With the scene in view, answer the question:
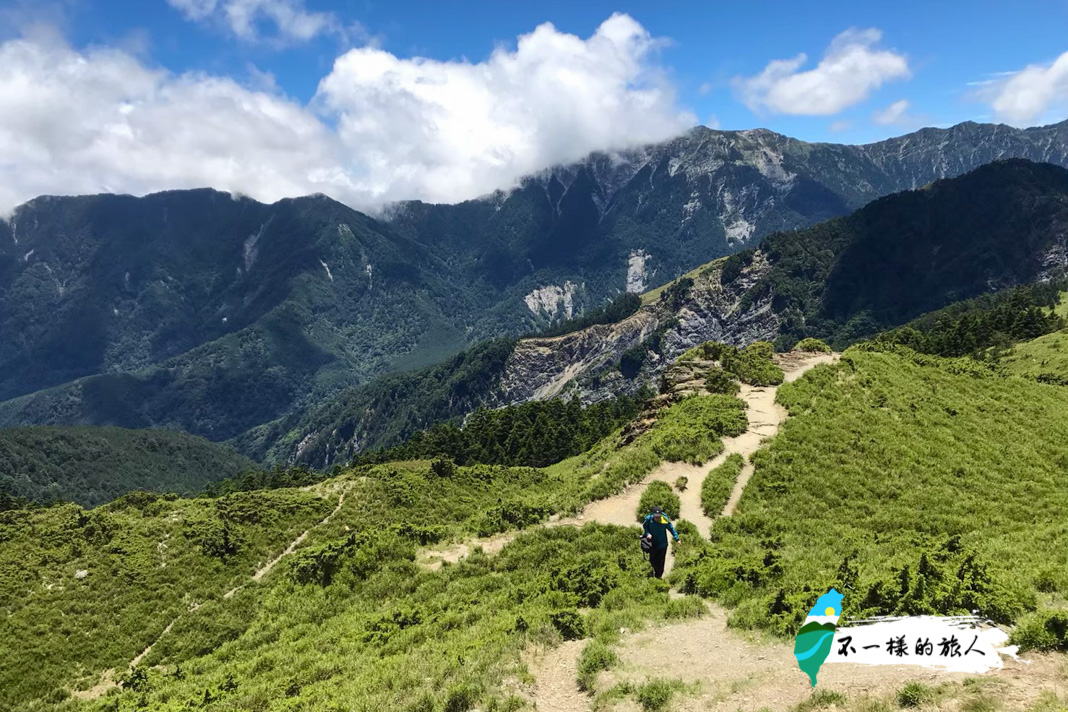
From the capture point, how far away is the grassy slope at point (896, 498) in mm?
17188

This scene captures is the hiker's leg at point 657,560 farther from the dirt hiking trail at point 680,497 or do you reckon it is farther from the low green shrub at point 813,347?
the low green shrub at point 813,347

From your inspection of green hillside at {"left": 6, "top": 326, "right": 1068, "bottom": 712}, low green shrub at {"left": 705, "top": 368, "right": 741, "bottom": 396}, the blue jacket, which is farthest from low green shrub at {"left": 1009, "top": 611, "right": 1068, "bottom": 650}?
low green shrub at {"left": 705, "top": 368, "right": 741, "bottom": 396}

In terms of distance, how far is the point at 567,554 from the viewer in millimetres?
→ 27281

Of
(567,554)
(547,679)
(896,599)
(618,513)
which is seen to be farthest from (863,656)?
(618,513)

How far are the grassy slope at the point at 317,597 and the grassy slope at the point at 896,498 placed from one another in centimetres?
412

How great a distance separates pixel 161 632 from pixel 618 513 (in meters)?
25.9

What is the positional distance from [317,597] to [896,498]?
29934 millimetres

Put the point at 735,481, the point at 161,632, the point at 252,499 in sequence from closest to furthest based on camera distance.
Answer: the point at 161,632
the point at 735,481
the point at 252,499

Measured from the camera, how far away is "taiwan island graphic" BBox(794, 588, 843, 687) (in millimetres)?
12672

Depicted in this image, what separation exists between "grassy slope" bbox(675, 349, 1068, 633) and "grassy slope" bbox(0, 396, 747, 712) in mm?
4116

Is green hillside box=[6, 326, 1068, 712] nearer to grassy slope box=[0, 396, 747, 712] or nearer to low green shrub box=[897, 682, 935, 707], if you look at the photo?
grassy slope box=[0, 396, 747, 712]

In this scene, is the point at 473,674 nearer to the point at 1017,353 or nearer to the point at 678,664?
the point at 678,664

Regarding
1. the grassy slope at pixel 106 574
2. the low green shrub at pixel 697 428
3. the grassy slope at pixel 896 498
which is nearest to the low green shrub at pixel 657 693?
the grassy slope at pixel 896 498

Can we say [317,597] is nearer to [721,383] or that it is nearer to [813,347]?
[721,383]
